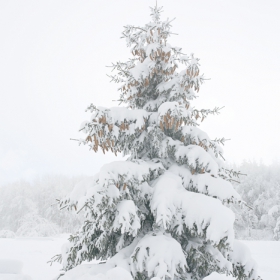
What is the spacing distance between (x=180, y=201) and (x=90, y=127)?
6.70 ft

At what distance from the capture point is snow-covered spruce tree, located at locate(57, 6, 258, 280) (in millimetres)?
4062

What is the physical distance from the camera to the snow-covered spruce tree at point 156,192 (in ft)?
13.3

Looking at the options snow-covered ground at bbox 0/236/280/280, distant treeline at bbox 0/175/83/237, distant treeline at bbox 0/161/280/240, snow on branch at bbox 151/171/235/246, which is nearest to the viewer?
snow on branch at bbox 151/171/235/246

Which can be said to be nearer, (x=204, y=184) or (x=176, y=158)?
(x=204, y=184)

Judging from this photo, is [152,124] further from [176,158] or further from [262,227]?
[262,227]

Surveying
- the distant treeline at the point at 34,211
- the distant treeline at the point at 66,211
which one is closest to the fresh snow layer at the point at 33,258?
the distant treeline at the point at 66,211

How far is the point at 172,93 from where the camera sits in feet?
18.8

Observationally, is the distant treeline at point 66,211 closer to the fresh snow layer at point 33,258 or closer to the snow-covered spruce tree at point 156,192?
the fresh snow layer at point 33,258

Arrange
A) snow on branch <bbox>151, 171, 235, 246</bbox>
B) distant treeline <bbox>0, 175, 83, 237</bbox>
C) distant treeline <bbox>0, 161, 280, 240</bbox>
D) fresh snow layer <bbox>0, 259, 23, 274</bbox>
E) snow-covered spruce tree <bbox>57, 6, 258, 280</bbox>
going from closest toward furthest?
snow on branch <bbox>151, 171, 235, 246</bbox> < snow-covered spruce tree <bbox>57, 6, 258, 280</bbox> < fresh snow layer <bbox>0, 259, 23, 274</bbox> < distant treeline <bbox>0, 161, 280, 240</bbox> < distant treeline <bbox>0, 175, 83, 237</bbox>

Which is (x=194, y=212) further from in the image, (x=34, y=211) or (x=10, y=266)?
(x=34, y=211)

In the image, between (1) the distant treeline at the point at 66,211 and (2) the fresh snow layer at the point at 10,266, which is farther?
(1) the distant treeline at the point at 66,211

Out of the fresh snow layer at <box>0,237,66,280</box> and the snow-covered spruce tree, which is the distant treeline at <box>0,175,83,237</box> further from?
the snow-covered spruce tree

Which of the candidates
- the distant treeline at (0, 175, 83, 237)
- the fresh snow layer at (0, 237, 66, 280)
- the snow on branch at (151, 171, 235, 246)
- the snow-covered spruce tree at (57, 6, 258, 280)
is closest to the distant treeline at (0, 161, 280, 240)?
the distant treeline at (0, 175, 83, 237)

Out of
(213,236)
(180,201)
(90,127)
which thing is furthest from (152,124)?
(213,236)
